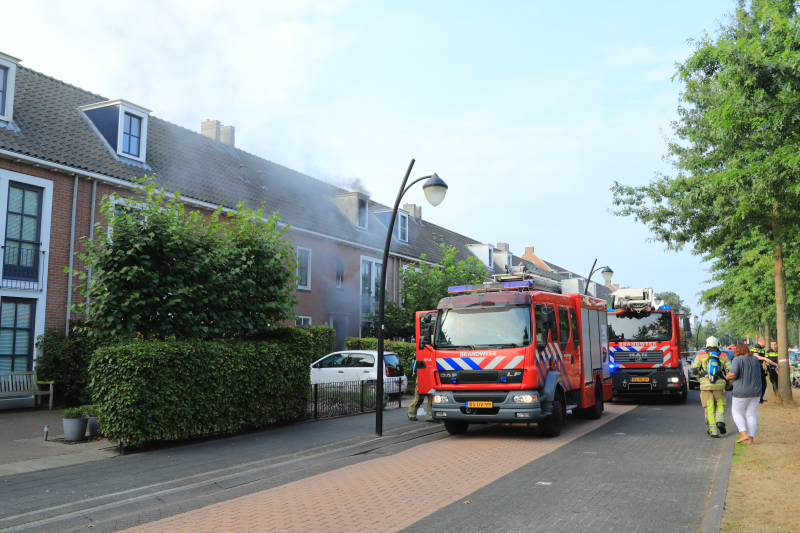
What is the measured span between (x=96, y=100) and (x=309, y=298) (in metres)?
10.5

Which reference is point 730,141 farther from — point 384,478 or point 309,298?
point 309,298

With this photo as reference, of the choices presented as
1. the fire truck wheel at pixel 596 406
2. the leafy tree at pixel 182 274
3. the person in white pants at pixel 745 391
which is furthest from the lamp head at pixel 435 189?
the fire truck wheel at pixel 596 406

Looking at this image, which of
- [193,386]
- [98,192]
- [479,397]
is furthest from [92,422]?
[98,192]

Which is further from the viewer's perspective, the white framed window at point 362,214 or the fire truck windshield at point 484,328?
the white framed window at point 362,214

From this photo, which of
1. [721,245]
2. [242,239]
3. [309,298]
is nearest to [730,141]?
[721,245]

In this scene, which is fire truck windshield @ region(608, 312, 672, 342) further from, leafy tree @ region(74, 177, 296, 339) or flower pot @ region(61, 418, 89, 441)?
flower pot @ region(61, 418, 89, 441)

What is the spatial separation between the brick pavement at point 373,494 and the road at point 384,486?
0.02 m

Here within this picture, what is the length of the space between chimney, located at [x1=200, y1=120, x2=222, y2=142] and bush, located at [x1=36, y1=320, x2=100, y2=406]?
516 inches

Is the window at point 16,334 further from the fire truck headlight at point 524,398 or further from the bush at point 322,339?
the fire truck headlight at point 524,398

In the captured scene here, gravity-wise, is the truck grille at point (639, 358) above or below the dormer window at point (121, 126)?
below

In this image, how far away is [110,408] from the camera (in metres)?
9.20

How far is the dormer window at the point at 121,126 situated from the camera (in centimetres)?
1808

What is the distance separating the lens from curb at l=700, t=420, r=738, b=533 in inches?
214

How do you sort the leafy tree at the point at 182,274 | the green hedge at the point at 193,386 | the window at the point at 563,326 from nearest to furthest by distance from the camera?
the green hedge at the point at 193,386
the leafy tree at the point at 182,274
the window at the point at 563,326
